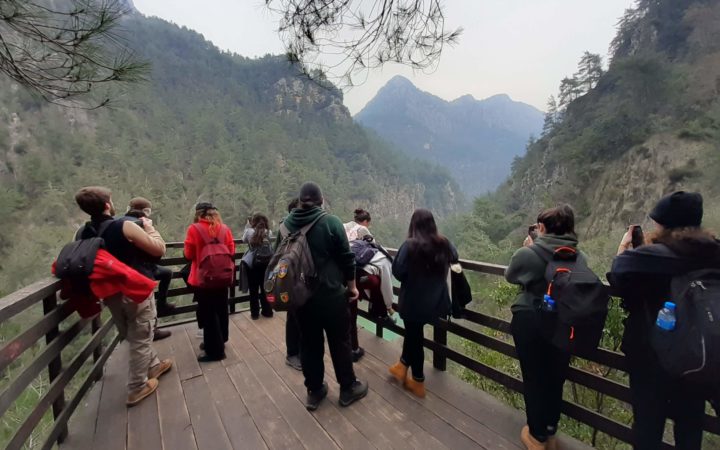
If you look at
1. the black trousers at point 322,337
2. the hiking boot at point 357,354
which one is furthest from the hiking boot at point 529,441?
the hiking boot at point 357,354

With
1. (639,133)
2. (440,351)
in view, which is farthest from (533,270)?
(639,133)

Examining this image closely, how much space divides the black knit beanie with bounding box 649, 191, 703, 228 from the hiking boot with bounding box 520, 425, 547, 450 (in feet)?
4.53

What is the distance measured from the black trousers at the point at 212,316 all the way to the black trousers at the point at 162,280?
0.71 m

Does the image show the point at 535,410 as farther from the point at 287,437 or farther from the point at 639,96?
the point at 639,96

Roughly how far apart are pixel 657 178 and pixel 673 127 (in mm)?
4234

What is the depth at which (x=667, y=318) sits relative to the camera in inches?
53.7

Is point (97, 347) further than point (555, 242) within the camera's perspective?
Yes

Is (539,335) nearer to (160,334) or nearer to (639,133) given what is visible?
(160,334)

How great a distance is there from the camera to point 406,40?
7.89ft

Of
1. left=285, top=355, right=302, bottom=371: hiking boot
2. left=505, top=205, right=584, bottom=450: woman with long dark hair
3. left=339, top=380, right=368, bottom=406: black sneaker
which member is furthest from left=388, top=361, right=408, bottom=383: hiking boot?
left=505, top=205, right=584, bottom=450: woman with long dark hair

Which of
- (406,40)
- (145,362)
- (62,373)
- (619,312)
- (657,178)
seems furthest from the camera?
(657,178)

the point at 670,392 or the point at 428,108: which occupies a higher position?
the point at 428,108

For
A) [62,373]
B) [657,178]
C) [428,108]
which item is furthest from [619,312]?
[428,108]

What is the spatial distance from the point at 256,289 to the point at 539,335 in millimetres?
3301
